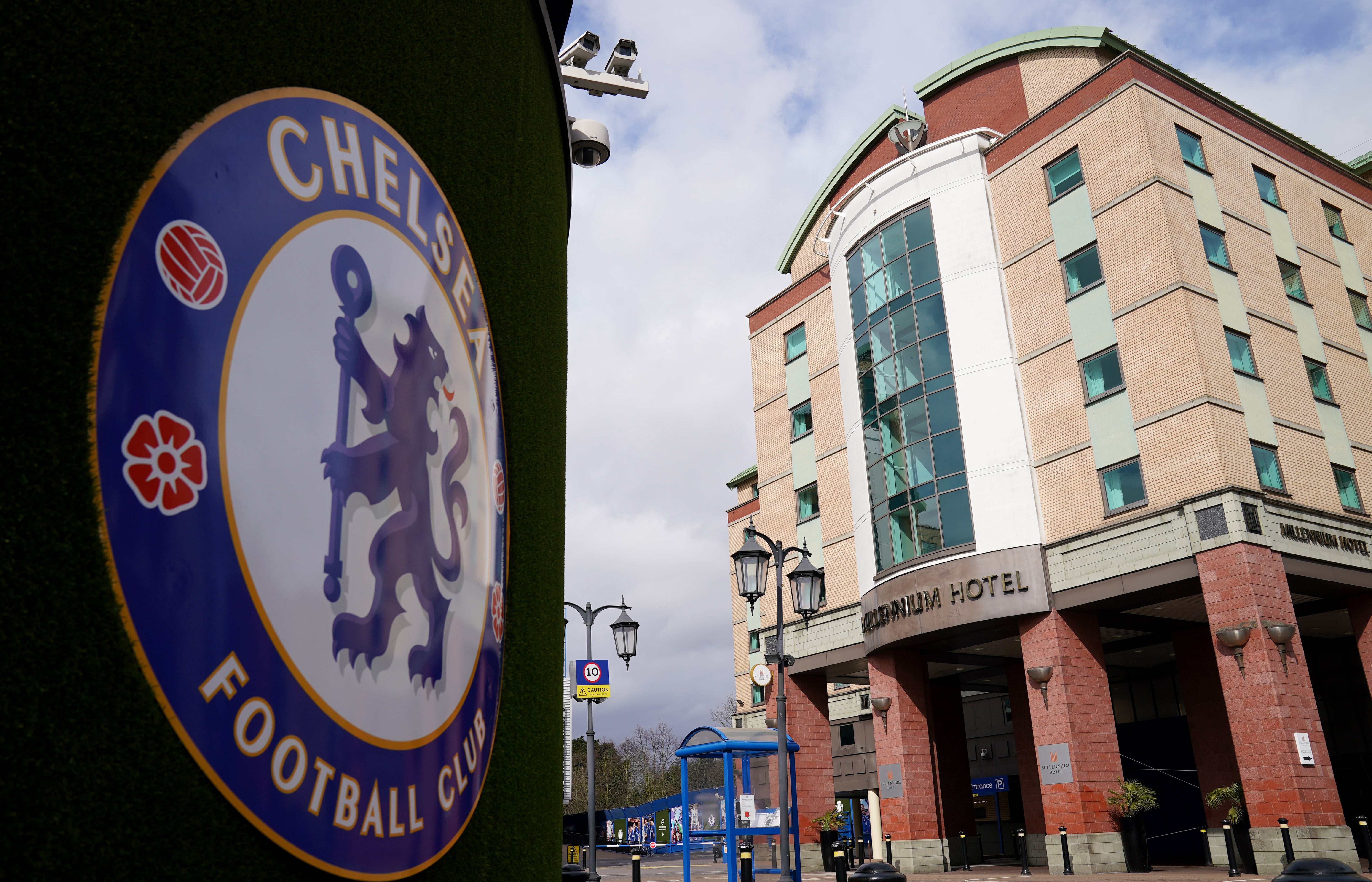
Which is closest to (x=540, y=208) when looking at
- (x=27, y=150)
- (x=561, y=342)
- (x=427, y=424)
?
(x=561, y=342)

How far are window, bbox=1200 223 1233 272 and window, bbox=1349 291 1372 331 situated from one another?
23.1 ft

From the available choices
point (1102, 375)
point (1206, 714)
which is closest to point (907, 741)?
point (1206, 714)

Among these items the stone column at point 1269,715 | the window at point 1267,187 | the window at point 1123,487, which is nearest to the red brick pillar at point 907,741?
the window at point 1123,487

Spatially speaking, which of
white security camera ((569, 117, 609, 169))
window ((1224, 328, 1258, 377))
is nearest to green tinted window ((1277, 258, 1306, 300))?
window ((1224, 328, 1258, 377))

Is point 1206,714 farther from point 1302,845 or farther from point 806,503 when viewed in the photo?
point 806,503

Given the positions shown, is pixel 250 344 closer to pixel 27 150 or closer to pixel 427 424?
pixel 27 150

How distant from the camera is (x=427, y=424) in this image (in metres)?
2.96

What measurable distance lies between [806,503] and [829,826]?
38.8 feet

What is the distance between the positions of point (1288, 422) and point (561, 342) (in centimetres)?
2498

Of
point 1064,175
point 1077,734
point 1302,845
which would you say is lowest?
point 1302,845

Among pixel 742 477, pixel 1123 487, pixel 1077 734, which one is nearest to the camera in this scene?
pixel 1077 734

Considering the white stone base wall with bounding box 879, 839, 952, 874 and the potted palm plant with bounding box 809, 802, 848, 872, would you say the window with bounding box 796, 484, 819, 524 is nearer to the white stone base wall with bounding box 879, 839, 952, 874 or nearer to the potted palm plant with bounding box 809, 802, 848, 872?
the potted palm plant with bounding box 809, 802, 848, 872

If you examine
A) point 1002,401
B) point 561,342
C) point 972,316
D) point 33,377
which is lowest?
point 33,377

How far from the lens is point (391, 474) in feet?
8.85
